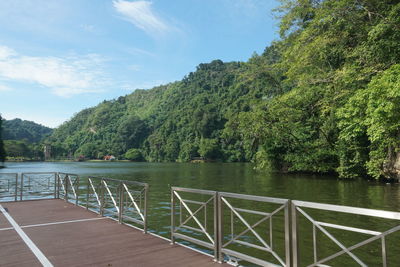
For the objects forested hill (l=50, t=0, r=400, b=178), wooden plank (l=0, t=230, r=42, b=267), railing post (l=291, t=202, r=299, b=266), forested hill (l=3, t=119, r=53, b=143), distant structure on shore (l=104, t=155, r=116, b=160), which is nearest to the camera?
railing post (l=291, t=202, r=299, b=266)

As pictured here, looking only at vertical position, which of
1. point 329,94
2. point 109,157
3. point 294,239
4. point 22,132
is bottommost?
point 109,157

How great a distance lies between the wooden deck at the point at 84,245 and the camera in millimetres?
4953

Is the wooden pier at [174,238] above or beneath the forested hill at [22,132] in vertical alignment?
beneath

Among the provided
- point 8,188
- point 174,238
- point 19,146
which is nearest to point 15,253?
point 174,238

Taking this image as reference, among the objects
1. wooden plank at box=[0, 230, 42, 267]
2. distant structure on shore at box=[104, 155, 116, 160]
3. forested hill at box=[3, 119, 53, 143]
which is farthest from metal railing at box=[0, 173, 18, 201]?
forested hill at box=[3, 119, 53, 143]

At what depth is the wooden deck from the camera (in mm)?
4953

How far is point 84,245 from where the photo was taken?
5.90 metres

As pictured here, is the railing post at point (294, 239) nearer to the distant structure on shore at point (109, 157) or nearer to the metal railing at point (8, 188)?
the metal railing at point (8, 188)

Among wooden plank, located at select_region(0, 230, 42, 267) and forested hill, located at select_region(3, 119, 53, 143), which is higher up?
forested hill, located at select_region(3, 119, 53, 143)

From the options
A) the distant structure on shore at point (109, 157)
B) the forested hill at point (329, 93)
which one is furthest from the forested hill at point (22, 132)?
the forested hill at point (329, 93)

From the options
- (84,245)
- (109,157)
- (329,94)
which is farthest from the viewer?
(109,157)

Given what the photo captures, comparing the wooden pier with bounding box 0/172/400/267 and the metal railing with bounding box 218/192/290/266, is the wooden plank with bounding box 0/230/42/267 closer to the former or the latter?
the wooden pier with bounding box 0/172/400/267

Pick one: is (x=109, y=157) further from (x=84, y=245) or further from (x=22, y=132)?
(x=84, y=245)

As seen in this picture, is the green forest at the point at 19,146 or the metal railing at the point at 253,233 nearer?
the metal railing at the point at 253,233
